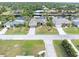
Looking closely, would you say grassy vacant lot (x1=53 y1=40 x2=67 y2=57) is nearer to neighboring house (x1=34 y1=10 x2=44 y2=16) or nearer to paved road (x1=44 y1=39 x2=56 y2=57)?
paved road (x1=44 y1=39 x2=56 y2=57)

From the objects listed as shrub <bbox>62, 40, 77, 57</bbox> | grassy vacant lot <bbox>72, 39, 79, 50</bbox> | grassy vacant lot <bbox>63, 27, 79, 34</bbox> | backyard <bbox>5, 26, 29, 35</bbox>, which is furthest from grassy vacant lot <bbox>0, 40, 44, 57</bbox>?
grassy vacant lot <bbox>63, 27, 79, 34</bbox>

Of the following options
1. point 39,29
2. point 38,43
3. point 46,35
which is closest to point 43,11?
point 39,29

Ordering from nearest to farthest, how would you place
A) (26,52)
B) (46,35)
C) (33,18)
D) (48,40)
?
1. (26,52)
2. (48,40)
3. (46,35)
4. (33,18)

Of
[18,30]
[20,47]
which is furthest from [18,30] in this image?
[20,47]

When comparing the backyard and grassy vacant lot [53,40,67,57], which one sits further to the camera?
the backyard

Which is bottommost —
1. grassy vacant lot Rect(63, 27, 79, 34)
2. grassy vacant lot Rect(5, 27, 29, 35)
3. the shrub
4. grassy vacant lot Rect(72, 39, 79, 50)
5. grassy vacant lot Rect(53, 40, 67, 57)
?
grassy vacant lot Rect(63, 27, 79, 34)

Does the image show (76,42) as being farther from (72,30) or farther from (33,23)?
(33,23)

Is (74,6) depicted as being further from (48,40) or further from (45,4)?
(48,40)

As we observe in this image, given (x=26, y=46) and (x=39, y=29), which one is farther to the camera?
(x=39, y=29)

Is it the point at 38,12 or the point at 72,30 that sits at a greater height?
the point at 38,12
